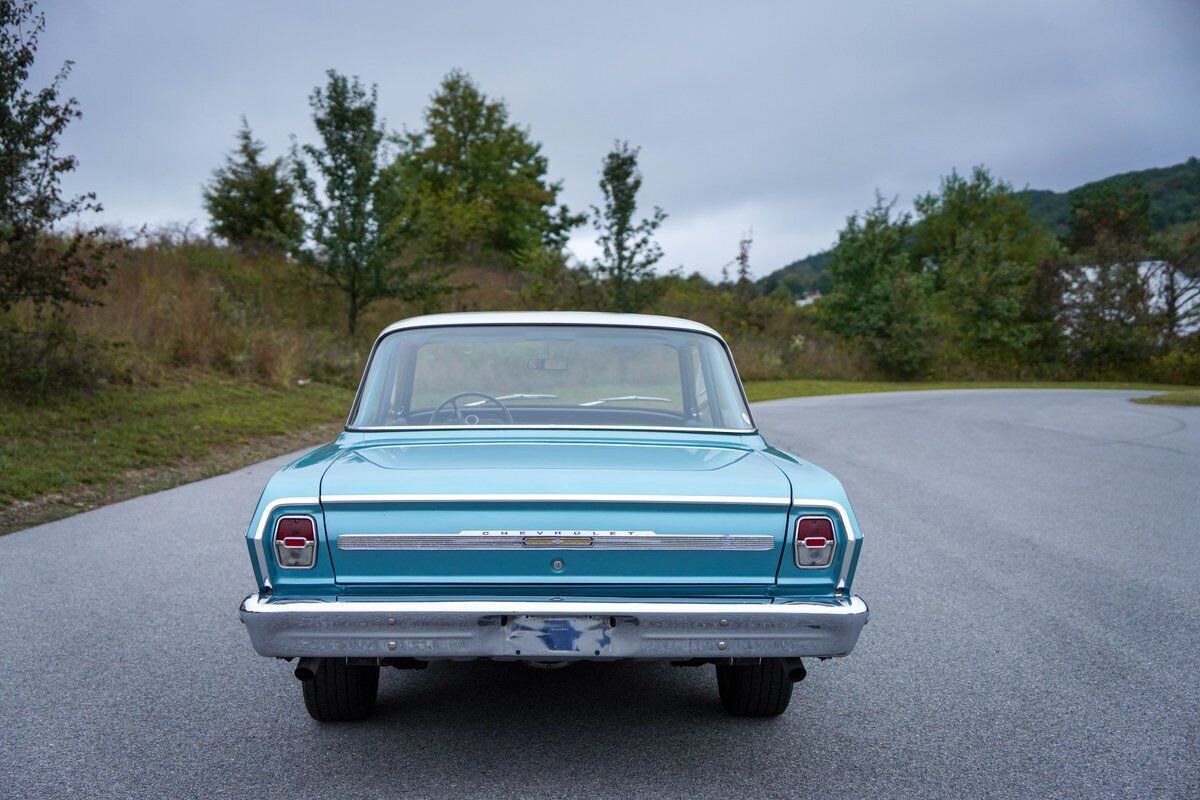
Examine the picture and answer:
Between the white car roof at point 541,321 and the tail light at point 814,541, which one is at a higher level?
the white car roof at point 541,321

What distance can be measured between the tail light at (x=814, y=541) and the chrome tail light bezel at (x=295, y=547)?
5.04 ft

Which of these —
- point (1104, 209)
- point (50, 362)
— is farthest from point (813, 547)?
point (1104, 209)

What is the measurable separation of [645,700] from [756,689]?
0.54 m

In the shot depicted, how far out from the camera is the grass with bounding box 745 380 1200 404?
26.2m

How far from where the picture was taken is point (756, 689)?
364cm

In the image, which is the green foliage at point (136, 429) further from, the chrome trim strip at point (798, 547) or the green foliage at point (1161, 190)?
the green foliage at point (1161, 190)

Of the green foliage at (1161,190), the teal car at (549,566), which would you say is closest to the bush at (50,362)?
the teal car at (549,566)

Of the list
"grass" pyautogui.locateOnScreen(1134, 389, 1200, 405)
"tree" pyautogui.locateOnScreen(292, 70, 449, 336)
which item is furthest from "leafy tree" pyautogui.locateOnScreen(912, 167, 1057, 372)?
"tree" pyautogui.locateOnScreen(292, 70, 449, 336)

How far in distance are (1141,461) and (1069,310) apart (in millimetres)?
30291

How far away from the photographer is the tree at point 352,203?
65.2 ft

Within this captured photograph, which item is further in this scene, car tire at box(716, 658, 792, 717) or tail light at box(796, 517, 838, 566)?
car tire at box(716, 658, 792, 717)

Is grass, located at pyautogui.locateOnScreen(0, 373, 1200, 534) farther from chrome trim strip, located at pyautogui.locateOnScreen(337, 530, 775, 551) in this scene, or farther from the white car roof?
chrome trim strip, located at pyautogui.locateOnScreen(337, 530, 775, 551)

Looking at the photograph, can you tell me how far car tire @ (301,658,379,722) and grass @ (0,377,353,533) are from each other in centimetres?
512

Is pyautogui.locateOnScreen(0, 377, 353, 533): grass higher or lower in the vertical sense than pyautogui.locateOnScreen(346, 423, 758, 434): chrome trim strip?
lower
